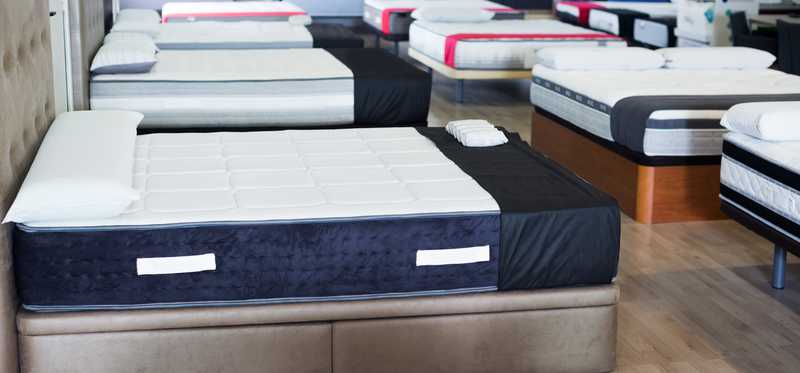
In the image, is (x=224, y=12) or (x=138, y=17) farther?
(x=224, y=12)

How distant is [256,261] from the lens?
2.08m

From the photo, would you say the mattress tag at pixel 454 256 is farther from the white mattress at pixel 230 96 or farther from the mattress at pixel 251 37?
the mattress at pixel 251 37

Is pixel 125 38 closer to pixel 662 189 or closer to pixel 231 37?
pixel 231 37

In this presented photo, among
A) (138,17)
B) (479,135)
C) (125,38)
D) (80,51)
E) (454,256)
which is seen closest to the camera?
(454,256)

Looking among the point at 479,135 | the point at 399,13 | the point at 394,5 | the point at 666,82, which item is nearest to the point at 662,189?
the point at 666,82

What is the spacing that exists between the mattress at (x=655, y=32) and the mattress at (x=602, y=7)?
0.20 meters

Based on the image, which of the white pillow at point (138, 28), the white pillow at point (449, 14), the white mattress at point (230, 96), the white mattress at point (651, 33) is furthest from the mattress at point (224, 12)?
the white mattress at point (230, 96)

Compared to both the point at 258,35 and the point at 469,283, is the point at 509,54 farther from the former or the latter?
the point at 469,283

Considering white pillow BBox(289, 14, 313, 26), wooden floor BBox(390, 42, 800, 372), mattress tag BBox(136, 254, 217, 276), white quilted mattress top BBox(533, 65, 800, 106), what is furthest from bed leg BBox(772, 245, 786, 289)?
white pillow BBox(289, 14, 313, 26)

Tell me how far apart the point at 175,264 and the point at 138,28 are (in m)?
3.19

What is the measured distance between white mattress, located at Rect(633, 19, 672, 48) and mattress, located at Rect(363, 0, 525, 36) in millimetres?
794

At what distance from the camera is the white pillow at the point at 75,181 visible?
6.49 feet

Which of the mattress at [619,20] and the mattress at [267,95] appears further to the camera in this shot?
the mattress at [619,20]

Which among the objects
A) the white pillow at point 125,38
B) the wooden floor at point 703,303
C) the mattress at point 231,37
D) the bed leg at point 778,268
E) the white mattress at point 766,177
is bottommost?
the wooden floor at point 703,303
